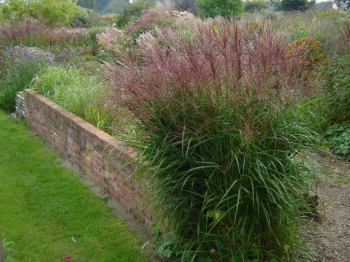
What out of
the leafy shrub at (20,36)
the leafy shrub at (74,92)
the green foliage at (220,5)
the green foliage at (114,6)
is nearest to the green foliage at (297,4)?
the green foliage at (220,5)

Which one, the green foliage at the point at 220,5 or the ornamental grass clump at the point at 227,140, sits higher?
the green foliage at the point at 220,5

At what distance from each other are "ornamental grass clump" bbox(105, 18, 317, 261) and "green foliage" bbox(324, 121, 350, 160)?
2314 millimetres

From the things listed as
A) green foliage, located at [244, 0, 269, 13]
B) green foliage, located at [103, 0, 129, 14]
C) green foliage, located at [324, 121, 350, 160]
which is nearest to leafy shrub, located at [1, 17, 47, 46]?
green foliage, located at [324, 121, 350, 160]

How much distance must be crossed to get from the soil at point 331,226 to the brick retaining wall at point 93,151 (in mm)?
1339

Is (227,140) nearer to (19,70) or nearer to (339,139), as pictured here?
(339,139)

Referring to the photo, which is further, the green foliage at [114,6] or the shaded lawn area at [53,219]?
the green foliage at [114,6]

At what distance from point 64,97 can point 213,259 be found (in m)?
3.92

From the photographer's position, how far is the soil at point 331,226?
2693mm

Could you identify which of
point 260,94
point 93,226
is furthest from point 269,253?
point 93,226

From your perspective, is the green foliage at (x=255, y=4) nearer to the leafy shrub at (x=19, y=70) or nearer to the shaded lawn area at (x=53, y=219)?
the leafy shrub at (x=19, y=70)

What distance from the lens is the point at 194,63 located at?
2.28m

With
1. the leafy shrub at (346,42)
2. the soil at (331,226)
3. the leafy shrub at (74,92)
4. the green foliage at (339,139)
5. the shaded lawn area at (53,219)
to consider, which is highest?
the leafy shrub at (346,42)

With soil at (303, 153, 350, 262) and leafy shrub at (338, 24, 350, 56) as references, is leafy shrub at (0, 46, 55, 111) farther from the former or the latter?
soil at (303, 153, 350, 262)

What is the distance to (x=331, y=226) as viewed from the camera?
9.96 ft
